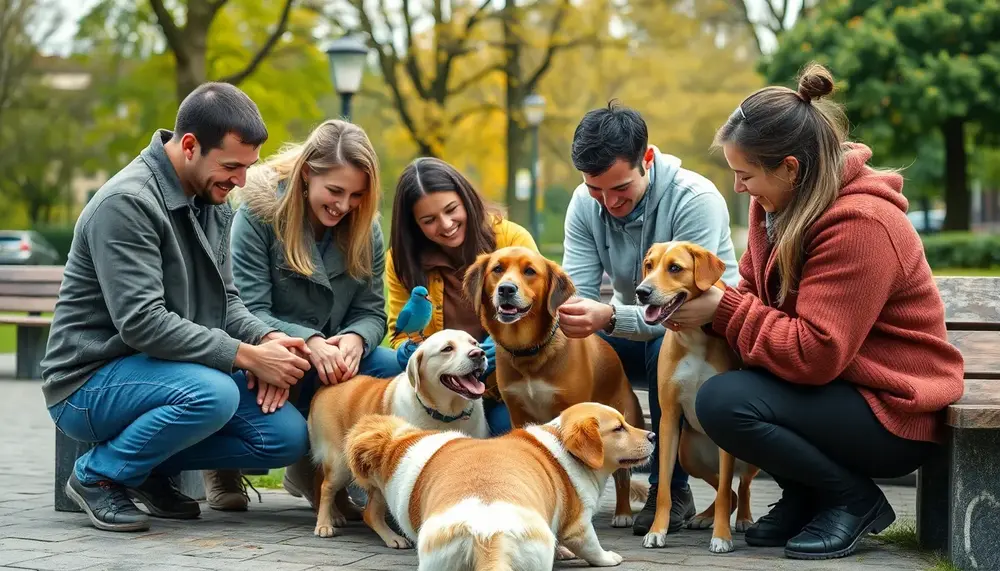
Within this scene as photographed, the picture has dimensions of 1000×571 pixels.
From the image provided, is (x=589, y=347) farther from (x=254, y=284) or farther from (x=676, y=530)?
(x=254, y=284)

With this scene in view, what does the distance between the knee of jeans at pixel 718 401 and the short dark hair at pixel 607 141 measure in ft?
3.63

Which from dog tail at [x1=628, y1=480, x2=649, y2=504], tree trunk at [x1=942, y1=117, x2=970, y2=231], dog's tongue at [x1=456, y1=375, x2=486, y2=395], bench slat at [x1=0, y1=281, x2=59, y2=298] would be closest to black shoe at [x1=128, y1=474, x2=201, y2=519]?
dog's tongue at [x1=456, y1=375, x2=486, y2=395]

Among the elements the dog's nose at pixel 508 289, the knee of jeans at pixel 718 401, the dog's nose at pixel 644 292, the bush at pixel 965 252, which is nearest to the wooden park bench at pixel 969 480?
the knee of jeans at pixel 718 401

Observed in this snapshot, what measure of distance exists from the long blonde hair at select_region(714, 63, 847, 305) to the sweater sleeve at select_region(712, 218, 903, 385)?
0.30 ft

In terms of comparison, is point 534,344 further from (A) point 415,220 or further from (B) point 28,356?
(B) point 28,356

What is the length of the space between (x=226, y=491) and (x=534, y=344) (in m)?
1.73

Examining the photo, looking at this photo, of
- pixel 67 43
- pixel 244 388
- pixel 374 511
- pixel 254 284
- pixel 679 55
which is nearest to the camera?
pixel 374 511

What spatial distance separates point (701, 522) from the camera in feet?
16.5

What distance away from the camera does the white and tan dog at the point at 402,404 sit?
4734 mm

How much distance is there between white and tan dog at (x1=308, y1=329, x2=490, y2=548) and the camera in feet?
15.5

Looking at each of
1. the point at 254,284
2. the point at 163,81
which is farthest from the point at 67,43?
the point at 254,284

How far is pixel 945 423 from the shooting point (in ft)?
13.4

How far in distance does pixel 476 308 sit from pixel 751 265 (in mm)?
1268

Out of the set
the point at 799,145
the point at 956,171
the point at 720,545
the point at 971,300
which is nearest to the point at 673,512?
the point at 720,545
